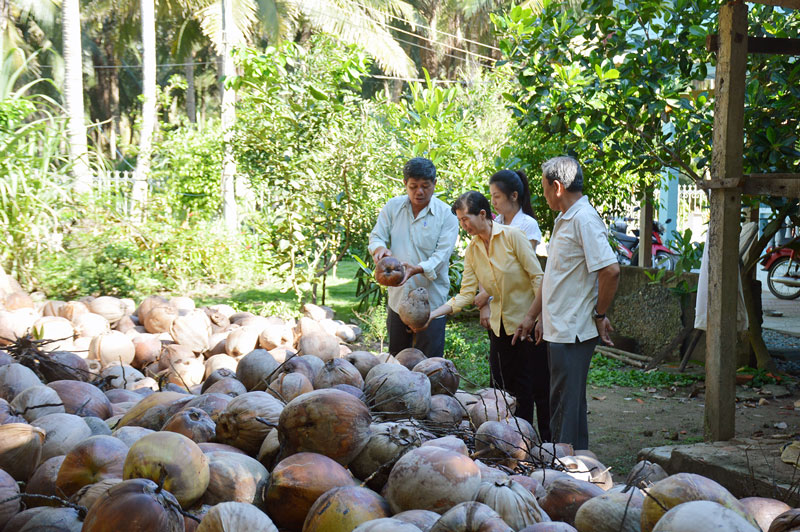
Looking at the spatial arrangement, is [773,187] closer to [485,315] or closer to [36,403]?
[485,315]

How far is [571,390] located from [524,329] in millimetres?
544

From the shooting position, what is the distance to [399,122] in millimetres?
8398

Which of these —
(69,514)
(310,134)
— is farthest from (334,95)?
(69,514)

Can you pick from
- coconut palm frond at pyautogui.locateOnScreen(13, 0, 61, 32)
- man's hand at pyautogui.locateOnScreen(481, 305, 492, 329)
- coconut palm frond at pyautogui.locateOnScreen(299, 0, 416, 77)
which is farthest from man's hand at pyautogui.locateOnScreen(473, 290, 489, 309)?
coconut palm frond at pyautogui.locateOnScreen(13, 0, 61, 32)

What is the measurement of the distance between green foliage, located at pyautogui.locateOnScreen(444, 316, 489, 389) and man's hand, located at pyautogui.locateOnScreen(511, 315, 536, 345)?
5.23 ft

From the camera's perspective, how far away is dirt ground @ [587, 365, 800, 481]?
4.81 meters

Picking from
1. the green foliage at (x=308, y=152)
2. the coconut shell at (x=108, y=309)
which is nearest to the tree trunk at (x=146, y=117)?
the green foliage at (x=308, y=152)

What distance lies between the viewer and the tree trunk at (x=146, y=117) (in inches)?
444

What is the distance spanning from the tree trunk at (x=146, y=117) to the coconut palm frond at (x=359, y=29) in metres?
7.34

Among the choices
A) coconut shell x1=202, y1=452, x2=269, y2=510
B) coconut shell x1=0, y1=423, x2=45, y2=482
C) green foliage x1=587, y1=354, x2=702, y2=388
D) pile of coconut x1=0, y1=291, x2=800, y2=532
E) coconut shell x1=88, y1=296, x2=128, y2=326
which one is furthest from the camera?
green foliage x1=587, y1=354, x2=702, y2=388

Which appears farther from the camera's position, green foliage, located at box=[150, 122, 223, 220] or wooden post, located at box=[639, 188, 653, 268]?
green foliage, located at box=[150, 122, 223, 220]

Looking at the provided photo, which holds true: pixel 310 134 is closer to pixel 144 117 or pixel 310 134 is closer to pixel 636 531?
pixel 636 531

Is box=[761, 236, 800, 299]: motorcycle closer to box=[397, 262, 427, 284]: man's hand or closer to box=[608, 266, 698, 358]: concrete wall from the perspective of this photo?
box=[608, 266, 698, 358]: concrete wall

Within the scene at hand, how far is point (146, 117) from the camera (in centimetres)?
1396
